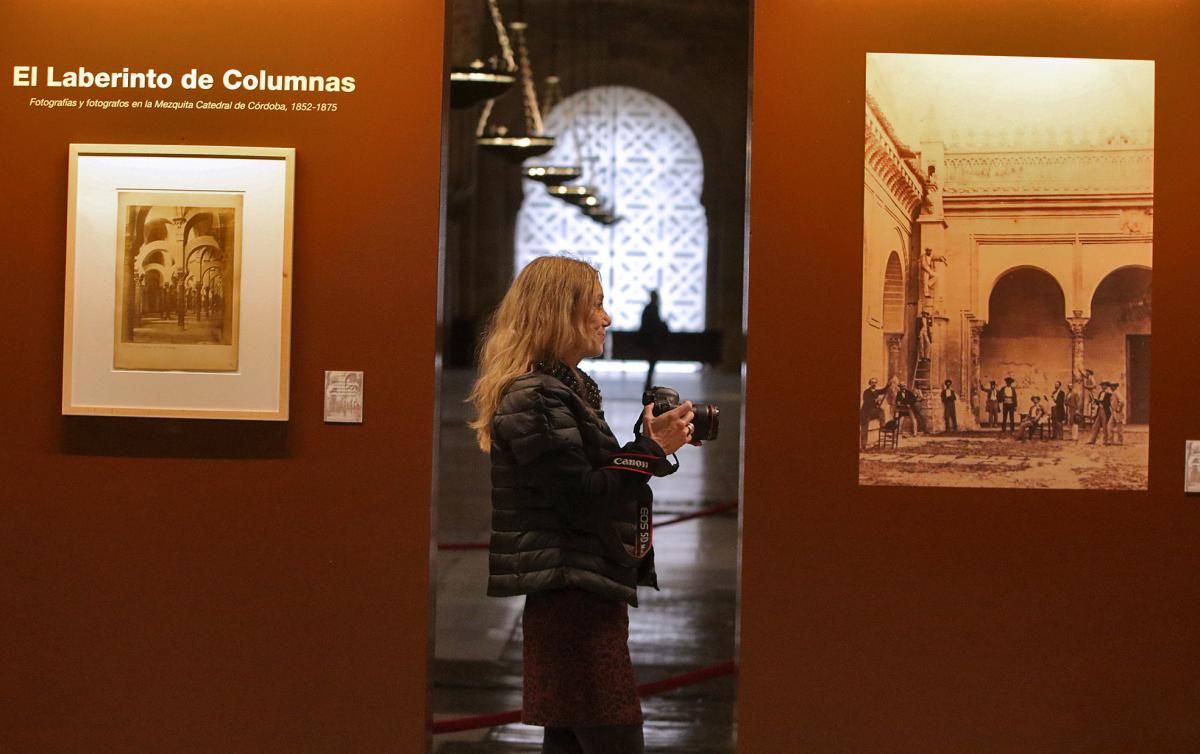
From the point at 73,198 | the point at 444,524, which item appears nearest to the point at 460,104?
the point at 444,524

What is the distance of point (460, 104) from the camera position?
13648 mm

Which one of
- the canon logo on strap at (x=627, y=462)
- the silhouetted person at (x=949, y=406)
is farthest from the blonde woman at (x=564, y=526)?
the silhouetted person at (x=949, y=406)

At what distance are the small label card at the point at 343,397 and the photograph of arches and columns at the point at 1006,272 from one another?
1.87m

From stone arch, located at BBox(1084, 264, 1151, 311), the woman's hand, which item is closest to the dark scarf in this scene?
the woman's hand

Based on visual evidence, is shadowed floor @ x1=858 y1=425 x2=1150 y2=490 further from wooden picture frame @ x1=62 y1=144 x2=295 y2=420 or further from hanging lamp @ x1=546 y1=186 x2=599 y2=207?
hanging lamp @ x1=546 y1=186 x2=599 y2=207

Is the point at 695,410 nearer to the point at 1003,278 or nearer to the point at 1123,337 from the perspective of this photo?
the point at 1003,278

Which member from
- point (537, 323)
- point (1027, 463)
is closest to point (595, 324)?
point (537, 323)

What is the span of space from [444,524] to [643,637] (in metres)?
4.25

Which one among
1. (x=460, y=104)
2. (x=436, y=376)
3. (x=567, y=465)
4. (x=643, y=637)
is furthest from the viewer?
(x=460, y=104)

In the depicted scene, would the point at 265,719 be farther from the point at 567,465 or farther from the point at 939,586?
the point at 939,586

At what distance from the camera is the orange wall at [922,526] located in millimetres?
4758

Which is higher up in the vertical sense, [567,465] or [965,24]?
[965,24]

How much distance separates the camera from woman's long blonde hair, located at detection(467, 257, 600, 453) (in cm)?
362

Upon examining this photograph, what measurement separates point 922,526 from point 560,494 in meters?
1.86
